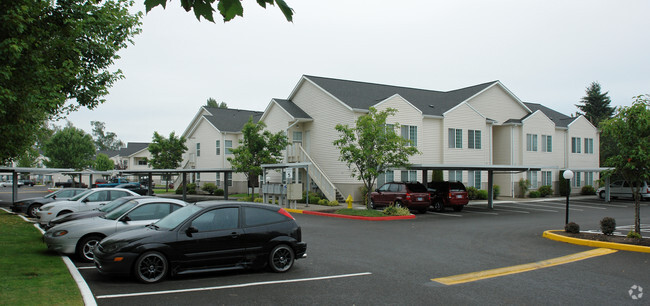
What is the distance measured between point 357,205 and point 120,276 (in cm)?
2030

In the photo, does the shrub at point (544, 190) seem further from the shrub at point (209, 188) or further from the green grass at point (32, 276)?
the green grass at point (32, 276)

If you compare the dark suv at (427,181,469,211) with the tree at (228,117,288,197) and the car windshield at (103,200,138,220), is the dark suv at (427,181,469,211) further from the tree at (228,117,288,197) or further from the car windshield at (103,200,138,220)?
the car windshield at (103,200,138,220)

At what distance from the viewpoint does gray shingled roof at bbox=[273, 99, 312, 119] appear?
32.9 metres

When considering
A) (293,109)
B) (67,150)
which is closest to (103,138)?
(67,150)

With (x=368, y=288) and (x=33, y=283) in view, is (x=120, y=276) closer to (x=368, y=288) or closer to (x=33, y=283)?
(x=33, y=283)

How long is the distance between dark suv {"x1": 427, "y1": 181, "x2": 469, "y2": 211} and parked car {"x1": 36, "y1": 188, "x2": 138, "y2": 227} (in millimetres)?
16157

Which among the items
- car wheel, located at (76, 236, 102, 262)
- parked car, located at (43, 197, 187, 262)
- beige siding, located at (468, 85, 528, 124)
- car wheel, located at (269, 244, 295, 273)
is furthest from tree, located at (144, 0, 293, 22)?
beige siding, located at (468, 85, 528, 124)

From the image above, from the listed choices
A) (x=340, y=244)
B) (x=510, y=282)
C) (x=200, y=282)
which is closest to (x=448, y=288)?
(x=510, y=282)

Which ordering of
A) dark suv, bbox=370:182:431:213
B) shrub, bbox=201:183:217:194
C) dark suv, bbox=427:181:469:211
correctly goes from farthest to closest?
shrub, bbox=201:183:217:194 → dark suv, bbox=427:181:469:211 → dark suv, bbox=370:182:431:213

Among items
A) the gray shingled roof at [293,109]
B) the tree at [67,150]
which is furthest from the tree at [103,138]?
the gray shingled roof at [293,109]

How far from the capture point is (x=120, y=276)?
28.7ft

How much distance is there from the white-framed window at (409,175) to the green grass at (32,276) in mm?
22603

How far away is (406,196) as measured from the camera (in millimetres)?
23156

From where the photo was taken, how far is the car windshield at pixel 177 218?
8859mm
